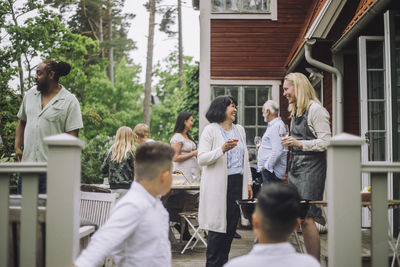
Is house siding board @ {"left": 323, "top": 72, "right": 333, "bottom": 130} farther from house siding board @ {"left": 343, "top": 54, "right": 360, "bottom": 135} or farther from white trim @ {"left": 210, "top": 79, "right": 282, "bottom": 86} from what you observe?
white trim @ {"left": 210, "top": 79, "right": 282, "bottom": 86}

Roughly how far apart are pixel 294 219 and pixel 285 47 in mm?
8895

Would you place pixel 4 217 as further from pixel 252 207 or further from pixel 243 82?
pixel 243 82

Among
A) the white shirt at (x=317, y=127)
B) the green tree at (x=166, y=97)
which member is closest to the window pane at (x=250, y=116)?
the white shirt at (x=317, y=127)

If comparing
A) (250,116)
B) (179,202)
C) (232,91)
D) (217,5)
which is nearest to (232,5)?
(217,5)

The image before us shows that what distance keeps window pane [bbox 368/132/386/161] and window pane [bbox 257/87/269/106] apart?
14.6 ft

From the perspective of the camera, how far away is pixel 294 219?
212 cm

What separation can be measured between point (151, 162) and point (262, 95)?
7.88 m

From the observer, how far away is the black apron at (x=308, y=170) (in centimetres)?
425

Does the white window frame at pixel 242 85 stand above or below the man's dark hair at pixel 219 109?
above

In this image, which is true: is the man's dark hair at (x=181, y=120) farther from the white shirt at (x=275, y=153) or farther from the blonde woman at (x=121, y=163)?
the white shirt at (x=275, y=153)

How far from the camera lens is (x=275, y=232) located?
2076mm

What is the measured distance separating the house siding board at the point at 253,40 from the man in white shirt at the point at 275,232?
854 centimetres

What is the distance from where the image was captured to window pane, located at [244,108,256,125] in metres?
10.3

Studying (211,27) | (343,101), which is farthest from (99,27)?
(343,101)
